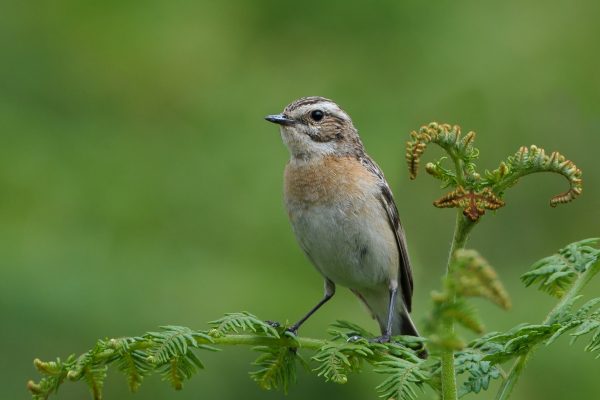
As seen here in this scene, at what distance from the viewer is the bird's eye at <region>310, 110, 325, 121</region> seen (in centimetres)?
609

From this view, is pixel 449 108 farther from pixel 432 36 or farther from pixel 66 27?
pixel 66 27

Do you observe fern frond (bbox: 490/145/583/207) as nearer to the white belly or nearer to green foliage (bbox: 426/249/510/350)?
green foliage (bbox: 426/249/510/350)

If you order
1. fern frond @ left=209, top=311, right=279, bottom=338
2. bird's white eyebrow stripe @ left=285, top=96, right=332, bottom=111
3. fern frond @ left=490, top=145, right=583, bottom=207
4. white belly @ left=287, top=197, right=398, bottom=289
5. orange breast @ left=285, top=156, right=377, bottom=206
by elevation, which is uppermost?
bird's white eyebrow stripe @ left=285, top=96, right=332, bottom=111

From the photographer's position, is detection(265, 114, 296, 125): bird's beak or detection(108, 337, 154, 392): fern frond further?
detection(265, 114, 296, 125): bird's beak

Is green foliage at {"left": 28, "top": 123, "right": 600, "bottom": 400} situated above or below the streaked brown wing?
below

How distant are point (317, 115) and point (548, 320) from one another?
327 centimetres

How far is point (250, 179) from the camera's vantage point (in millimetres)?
6398

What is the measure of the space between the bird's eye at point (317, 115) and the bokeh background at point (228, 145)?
39 centimetres

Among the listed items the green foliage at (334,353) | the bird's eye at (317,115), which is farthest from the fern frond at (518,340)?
the bird's eye at (317,115)

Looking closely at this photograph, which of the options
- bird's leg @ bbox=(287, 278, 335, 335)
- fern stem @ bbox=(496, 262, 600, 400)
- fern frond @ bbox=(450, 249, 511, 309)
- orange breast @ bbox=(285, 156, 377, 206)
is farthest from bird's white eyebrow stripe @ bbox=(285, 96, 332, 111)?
fern frond @ bbox=(450, 249, 511, 309)

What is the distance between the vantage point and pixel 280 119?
5.97 m

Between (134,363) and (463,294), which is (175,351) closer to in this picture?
(134,363)

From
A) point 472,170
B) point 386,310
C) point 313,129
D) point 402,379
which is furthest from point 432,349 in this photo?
point 313,129

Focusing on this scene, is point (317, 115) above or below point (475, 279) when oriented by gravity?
above
